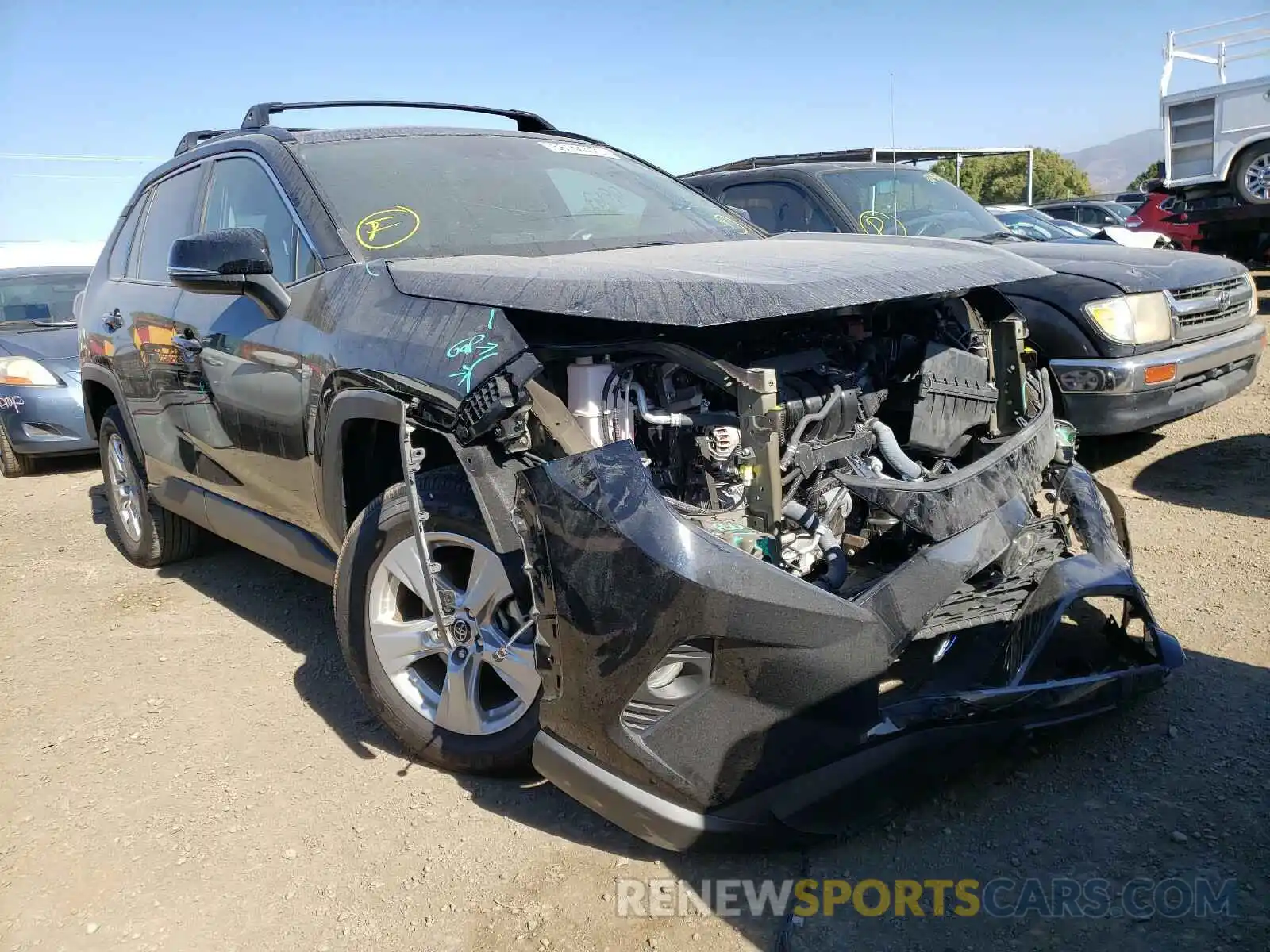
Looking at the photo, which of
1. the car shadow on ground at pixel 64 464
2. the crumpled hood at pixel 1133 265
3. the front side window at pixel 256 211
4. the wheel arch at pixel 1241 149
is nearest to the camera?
the front side window at pixel 256 211

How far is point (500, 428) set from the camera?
2443mm

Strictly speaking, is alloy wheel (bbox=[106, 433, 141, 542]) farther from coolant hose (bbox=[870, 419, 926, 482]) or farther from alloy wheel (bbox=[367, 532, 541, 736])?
coolant hose (bbox=[870, 419, 926, 482])

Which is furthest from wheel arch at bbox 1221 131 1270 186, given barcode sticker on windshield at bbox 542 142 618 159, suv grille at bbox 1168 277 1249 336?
barcode sticker on windshield at bbox 542 142 618 159

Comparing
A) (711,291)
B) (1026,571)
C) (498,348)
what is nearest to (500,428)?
(498,348)

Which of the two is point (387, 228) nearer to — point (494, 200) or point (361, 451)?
point (494, 200)

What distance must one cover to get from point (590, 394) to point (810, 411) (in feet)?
2.29

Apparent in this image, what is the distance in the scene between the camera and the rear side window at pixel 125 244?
473 centimetres

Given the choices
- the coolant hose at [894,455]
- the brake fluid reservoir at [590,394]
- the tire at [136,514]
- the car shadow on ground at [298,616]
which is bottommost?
the car shadow on ground at [298,616]

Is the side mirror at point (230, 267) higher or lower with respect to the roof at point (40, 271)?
lower

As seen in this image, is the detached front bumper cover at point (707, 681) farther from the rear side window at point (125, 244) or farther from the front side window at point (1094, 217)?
the front side window at point (1094, 217)

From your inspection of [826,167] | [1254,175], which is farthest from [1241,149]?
[826,167]

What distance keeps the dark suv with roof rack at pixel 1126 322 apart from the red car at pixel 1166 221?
746 cm

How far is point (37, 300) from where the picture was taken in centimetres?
899

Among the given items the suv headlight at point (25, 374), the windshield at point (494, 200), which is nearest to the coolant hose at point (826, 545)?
the windshield at point (494, 200)
